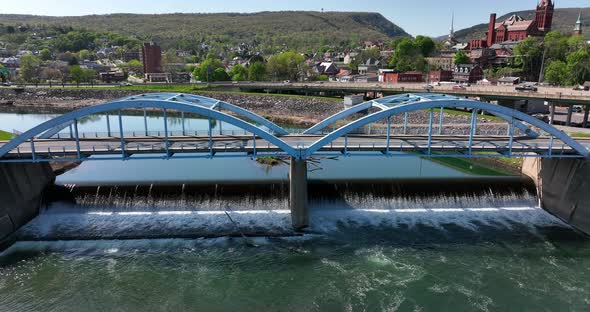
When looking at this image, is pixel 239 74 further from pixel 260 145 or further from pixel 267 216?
pixel 267 216

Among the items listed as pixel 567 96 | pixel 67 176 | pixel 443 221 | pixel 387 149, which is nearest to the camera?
pixel 387 149

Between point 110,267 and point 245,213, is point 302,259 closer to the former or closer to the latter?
point 245,213

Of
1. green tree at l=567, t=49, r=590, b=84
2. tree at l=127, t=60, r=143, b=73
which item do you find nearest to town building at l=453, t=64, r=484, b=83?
green tree at l=567, t=49, r=590, b=84

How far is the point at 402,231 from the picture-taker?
29.5 metres

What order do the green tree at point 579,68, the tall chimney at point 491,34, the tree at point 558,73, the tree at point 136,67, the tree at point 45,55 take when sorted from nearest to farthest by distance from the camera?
1. the green tree at point 579,68
2. the tree at point 558,73
3. the tall chimney at point 491,34
4. the tree at point 136,67
5. the tree at point 45,55

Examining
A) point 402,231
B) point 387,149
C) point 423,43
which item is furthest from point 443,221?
point 423,43

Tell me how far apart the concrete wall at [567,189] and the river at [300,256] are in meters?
0.89

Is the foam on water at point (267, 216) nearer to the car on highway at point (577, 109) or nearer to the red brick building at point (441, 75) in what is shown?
the car on highway at point (577, 109)

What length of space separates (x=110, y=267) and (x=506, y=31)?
159 m

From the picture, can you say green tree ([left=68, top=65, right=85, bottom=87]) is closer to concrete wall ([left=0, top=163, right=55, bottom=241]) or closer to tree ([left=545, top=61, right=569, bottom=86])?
concrete wall ([left=0, top=163, right=55, bottom=241])

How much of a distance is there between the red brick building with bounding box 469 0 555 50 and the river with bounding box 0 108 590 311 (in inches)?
5218

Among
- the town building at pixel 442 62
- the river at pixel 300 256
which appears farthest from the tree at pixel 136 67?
the river at pixel 300 256

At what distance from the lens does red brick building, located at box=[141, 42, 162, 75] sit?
14157 cm

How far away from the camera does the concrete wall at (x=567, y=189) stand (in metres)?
29.8
